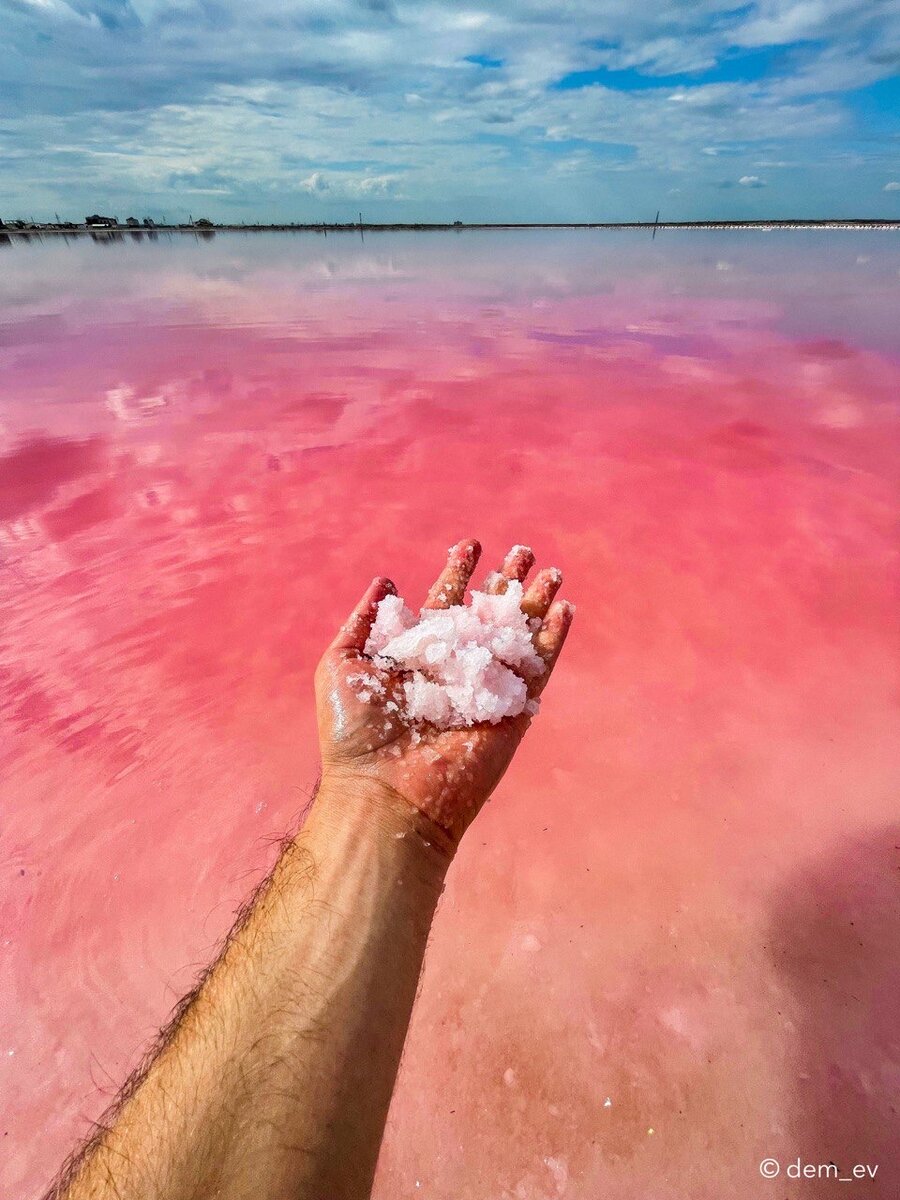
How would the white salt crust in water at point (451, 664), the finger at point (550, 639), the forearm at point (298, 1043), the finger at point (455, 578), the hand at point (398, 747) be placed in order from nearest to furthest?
1. the forearm at point (298, 1043)
2. the hand at point (398, 747)
3. the white salt crust in water at point (451, 664)
4. the finger at point (550, 639)
5. the finger at point (455, 578)

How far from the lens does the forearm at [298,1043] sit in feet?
3.66

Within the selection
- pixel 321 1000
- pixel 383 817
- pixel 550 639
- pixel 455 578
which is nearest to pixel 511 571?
pixel 455 578

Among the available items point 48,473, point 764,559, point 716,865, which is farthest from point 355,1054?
point 48,473

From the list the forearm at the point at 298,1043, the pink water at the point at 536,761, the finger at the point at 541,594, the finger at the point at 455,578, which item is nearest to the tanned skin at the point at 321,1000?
the forearm at the point at 298,1043

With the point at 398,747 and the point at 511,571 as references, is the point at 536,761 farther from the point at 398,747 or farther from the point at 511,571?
the point at 398,747

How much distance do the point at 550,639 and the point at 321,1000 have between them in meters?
1.42

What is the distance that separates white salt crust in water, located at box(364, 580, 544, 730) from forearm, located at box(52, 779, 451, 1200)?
1.26ft

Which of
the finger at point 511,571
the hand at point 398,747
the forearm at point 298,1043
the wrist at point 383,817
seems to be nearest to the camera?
the forearm at point 298,1043

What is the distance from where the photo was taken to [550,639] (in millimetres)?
2266

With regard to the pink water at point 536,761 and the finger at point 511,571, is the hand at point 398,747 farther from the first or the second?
the pink water at point 536,761

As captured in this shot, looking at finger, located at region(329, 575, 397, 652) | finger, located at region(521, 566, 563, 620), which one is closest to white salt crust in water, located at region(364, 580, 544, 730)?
finger, located at region(329, 575, 397, 652)

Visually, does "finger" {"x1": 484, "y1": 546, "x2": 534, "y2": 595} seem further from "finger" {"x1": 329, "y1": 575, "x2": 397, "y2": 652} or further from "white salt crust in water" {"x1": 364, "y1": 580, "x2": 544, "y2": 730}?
"finger" {"x1": 329, "y1": 575, "x2": 397, "y2": 652}

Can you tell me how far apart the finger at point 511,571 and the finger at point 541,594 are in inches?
3.2

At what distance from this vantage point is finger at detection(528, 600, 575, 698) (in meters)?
2.16
